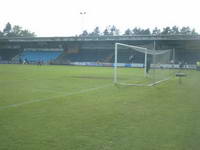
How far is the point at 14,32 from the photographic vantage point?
123 meters

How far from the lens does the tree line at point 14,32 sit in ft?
398

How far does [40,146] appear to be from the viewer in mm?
4957

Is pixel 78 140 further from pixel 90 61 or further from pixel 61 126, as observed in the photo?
pixel 90 61

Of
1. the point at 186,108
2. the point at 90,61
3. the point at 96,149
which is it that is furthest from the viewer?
the point at 90,61

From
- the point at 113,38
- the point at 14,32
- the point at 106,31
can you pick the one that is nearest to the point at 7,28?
the point at 14,32

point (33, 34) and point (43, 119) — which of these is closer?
point (43, 119)

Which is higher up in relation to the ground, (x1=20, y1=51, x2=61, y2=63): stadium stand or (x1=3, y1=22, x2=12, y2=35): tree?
(x1=3, y1=22, x2=12, y2=35): tree

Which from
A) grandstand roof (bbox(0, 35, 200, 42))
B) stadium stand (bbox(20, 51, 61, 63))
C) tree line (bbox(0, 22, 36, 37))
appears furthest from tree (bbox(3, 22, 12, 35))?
stadium stand (bbox(20, 51, 61, 63))

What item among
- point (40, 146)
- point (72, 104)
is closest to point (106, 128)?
point (40, 146)

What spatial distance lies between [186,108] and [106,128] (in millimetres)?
3896

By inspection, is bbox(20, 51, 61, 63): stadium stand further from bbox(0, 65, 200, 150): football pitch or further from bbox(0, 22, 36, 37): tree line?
bbox(0, 22, 36, 37): tree line

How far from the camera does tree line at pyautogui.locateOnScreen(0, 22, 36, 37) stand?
398 ft

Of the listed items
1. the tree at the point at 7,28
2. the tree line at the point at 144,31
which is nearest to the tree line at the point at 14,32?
the tree at the point at 7,28

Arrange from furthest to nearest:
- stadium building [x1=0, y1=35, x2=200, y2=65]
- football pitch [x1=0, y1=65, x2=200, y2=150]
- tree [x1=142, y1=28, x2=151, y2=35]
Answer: tree [x1=142, y1=28, x2=151, y2=35], stadium building [x1=0, y1=35, x2=200, y2=65], football pitch [x1=0, y1=65, x2=200, y2=150]
